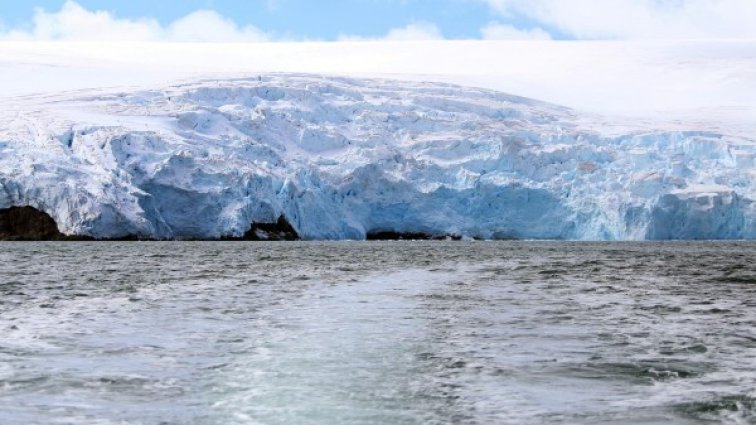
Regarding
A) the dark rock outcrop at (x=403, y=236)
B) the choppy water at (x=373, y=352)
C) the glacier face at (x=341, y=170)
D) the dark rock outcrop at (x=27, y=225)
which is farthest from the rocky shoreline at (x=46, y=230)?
the choppy water at (x=373, y=352)

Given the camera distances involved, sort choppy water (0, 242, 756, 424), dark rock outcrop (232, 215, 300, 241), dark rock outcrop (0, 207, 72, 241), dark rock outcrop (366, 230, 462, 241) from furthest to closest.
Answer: dark rock outcrop (366, 230, 462, 241)
dark rock outcrop (232, 215, 300, 241)
dark rock outcrop (0, 207, 72, 241)
choppy water (0, 242, 756, 424)

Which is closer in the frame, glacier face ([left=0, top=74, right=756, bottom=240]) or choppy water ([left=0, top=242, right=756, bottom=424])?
choppy water ([left=0, top=242, right=756, bottom=424])

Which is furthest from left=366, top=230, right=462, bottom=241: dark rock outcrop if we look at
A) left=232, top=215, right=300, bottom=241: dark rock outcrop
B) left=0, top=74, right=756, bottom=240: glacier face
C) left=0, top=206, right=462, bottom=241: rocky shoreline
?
left=232, top=215, right=300, bottom=241: dark rock outcrop

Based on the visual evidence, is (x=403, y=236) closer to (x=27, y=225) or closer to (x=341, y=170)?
(x=341, y=170)

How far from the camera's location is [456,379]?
7.10m

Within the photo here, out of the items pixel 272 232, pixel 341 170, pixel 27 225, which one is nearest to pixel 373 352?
pixel 27 225

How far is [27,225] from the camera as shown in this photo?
3853 cm

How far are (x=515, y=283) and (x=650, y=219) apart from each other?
27.0 meters

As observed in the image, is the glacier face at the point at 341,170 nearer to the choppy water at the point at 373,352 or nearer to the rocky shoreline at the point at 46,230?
the rocky shoreline at the point at 46,230

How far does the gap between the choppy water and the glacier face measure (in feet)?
66.2

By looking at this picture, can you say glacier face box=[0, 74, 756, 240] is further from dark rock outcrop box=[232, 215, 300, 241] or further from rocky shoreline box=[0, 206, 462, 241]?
rocky shoreline box=[0, 206, 462, 241]

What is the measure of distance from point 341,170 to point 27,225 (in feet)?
44.0

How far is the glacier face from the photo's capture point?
37.4 meters

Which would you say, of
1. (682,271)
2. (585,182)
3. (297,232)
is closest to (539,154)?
(585,182)
